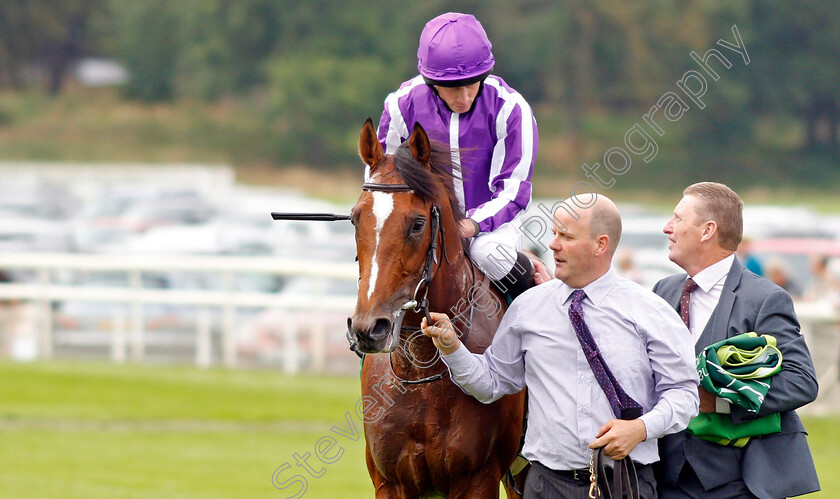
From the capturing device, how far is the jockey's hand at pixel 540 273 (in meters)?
4.16

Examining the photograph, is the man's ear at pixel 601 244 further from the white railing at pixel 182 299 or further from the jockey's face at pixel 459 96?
the white railing at pixel 182 299

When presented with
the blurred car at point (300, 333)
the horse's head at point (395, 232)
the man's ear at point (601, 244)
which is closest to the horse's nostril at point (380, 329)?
the horse's head at point (395, 232)

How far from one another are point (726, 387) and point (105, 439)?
289 inches

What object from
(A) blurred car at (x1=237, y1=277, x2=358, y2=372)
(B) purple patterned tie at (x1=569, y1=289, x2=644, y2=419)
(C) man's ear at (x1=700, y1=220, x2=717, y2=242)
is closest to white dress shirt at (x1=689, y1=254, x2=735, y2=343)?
(C) man's ear at (x1=700, y1=220, x2=717, y2=242)

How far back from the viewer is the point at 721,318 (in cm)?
346

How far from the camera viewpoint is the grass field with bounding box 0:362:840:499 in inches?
309

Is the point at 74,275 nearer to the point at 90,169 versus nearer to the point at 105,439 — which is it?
the point at 105,439

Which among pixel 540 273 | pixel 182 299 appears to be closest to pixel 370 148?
pixel 540 273

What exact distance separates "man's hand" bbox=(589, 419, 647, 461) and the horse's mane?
92cm

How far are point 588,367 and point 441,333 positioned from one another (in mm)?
458

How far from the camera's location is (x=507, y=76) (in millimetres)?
48125

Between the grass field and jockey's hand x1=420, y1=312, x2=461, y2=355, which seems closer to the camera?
jockey's hand x1=420, y1=312, x2=461, y2=355

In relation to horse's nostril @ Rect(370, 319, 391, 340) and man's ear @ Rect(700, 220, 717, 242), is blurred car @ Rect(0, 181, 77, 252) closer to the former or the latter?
horse's nostril @ Rect(370, 319, 391, 340)

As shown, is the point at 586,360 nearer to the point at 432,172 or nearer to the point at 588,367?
the point at 588,367
